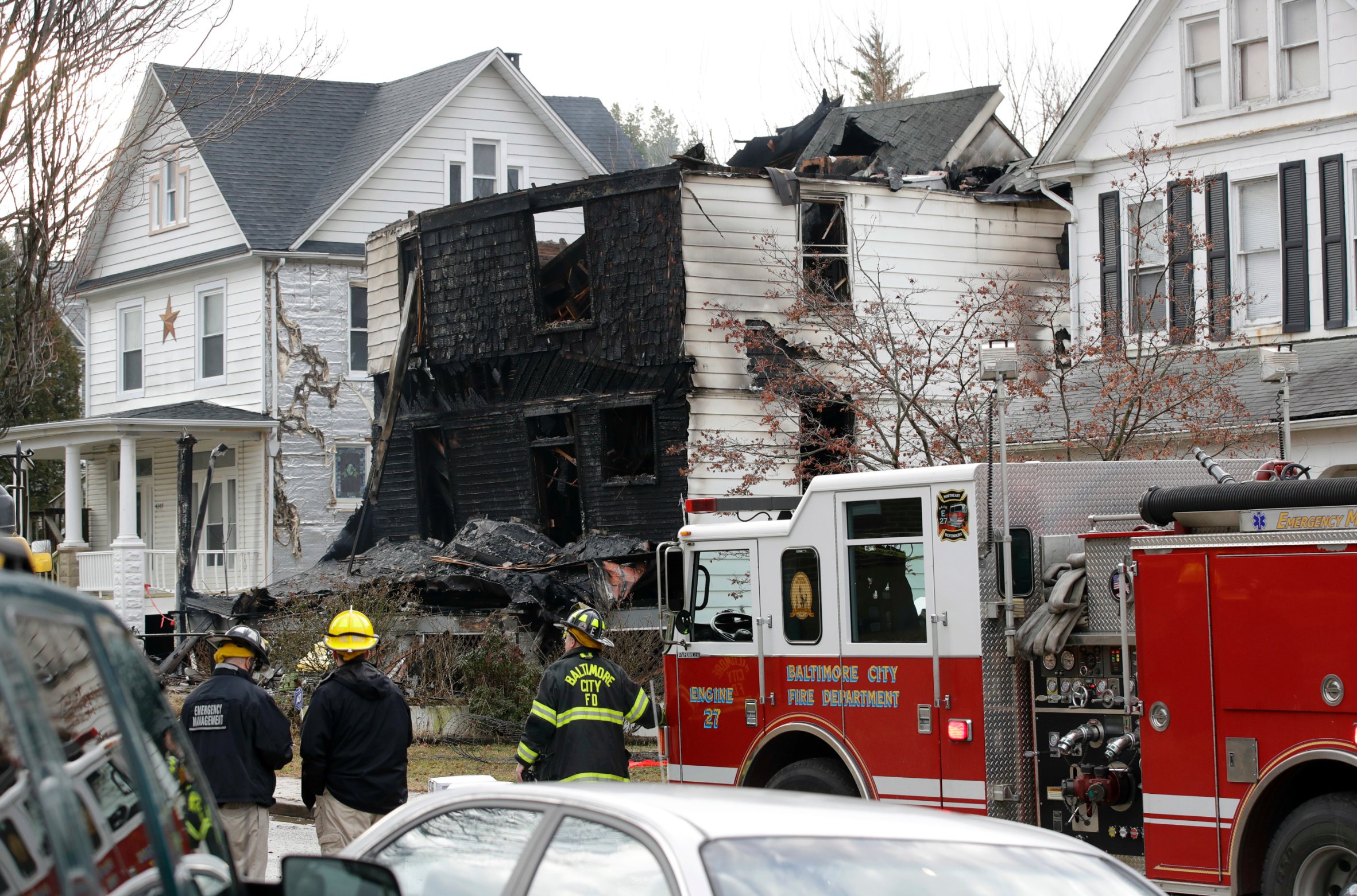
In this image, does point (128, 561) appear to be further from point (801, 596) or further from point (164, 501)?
point (801, 596)

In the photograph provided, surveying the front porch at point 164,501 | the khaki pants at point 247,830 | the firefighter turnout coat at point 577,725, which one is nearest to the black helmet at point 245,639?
the khaki pants at point 247,830

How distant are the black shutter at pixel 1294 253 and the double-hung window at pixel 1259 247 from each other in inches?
6.4

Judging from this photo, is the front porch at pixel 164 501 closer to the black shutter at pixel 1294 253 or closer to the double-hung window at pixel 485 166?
the double-hung window at pixel 485 166

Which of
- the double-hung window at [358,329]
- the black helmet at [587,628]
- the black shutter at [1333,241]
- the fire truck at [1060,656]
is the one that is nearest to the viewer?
the fire truck at [1060,656]

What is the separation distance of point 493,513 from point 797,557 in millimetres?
13957

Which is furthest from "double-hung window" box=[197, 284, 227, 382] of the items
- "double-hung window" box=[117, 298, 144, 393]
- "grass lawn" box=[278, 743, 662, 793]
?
"grass lawn" box=[278, 743, 662, 793]

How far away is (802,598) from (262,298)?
69.6ft

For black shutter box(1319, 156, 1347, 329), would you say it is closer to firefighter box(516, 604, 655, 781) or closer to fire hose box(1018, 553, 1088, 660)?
fire hose box(1018, 553, 1088, 660)

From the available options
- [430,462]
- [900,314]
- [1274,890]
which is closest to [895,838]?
[1274,890]

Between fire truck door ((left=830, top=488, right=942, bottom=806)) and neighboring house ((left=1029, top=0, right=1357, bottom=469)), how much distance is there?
912 cm

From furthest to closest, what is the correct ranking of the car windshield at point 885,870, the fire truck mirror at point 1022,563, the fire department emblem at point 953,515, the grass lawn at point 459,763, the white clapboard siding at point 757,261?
the white clapboard siding at point 757,261, the grass lawn at point 459,763, the fire truck mirror at point 1022,563, the fire department emblem at point 953,515, the car windshield at point 885,870

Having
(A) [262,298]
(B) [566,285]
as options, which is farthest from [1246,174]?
(A) [262,298]

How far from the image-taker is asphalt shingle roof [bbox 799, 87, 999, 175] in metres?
23.7

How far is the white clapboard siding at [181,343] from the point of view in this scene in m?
28.9
